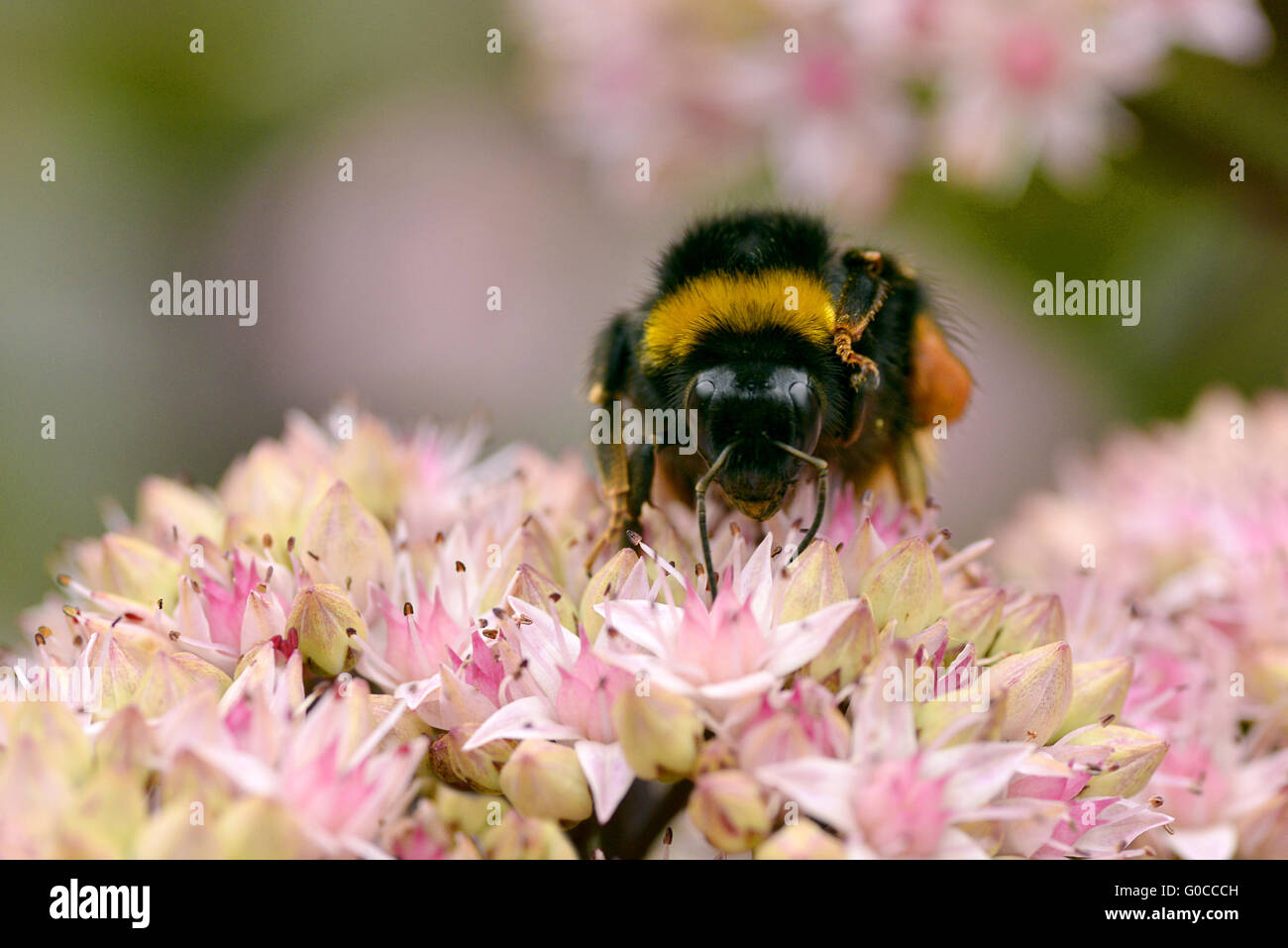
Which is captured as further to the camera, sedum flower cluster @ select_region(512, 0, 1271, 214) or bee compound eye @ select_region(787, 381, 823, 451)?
sedum flower cluster @ select_region(512, 0, 1271, 214)

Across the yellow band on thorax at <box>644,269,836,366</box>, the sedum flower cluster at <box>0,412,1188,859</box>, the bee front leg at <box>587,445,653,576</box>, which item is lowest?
the sedum flower cluster at <box>0,412,1188,859</box>

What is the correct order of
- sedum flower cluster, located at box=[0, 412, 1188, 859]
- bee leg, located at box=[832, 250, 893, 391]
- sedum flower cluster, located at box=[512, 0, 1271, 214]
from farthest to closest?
sedum flower cluster, located at box=[512, 0, 1271, 214], bee leg, located at box=[832, 250, 893, 391], sedum flower cluster, located at box=[0, 412, 1188, 859]

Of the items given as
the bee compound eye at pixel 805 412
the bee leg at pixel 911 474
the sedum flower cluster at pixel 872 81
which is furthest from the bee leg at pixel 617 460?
the sedum flower cluster at pixel 872 81

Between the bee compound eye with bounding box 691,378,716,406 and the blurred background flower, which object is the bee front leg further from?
the blurred background flower

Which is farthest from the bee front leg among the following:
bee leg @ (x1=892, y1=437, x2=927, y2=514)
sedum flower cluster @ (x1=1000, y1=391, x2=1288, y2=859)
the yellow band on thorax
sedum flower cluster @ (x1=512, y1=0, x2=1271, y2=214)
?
sedum flower cluster @ (x1=512, y1=0, x2=1271, y2=214)

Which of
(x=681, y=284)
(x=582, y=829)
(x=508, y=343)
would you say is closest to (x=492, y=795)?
(x=582, y=829)

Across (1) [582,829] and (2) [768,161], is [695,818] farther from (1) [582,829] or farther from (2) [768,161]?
(2) [768,161]

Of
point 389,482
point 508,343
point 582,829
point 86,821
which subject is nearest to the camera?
point 86,821

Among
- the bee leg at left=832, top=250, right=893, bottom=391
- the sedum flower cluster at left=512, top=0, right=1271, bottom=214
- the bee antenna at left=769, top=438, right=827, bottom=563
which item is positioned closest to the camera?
the bee antenna at left=769, top=438, right=827, bottom=563
